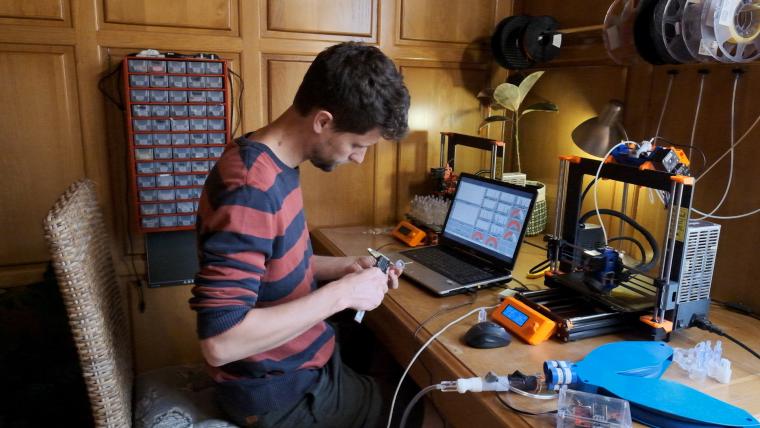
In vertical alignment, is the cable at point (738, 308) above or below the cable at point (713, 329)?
below

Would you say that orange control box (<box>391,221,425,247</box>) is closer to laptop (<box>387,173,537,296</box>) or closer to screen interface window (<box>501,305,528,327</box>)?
laptop (<box>387,173,537,296</box>)

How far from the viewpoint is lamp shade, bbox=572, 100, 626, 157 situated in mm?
1790

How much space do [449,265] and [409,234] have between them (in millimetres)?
352

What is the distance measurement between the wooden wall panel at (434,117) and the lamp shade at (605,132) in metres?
0.63

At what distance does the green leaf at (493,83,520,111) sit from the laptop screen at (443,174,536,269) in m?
0.43

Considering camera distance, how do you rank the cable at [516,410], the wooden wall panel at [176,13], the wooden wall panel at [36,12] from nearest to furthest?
the cable at [516,410]
the wooden wall panel at [36,12]
the wooden wall panel at [176,13]

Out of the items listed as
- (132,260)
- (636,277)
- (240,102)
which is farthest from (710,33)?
(132,260)

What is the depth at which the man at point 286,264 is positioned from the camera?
3.37ft

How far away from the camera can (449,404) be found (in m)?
1.18

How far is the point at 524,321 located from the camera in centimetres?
127

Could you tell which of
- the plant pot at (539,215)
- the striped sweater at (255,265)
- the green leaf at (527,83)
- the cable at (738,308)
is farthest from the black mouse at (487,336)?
the green leaf at (527,83)

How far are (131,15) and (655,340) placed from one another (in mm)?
1812

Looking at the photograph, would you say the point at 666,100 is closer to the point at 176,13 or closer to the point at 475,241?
the point at 475,241

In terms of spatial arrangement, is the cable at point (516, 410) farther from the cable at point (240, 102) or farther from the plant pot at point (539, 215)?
the cable at point (240, 102)
